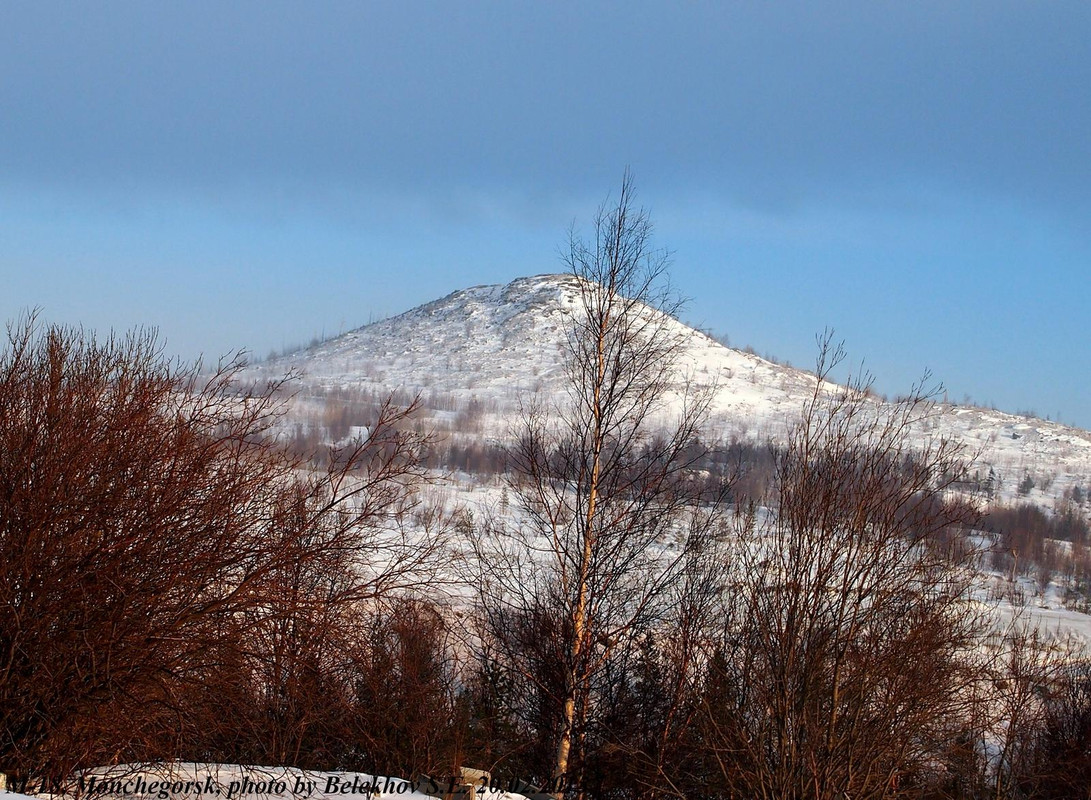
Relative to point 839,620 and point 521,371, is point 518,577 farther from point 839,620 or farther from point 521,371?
point 521,371

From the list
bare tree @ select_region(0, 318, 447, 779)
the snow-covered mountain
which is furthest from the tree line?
the snow-covered mountain

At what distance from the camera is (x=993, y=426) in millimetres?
162750

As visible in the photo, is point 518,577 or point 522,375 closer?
point 518,577

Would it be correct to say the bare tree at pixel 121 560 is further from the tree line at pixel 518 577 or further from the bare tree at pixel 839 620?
the bare tree at pixel 839 620

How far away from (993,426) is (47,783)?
177m

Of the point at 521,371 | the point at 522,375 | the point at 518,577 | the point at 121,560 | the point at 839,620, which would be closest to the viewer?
the point at 121,560

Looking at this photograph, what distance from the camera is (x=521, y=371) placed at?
471 feet

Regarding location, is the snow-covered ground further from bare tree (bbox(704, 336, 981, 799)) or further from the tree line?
bare tree (bbox(704, 336, 981, 799))

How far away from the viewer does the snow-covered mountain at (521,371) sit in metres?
129

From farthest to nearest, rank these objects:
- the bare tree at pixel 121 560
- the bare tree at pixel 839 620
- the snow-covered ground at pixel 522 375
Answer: the snow-covered ground at pixel 522 375, the bare tree at pixel 839 620, the bare tree at pixel 121 560

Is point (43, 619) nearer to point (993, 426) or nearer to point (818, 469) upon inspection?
point (818, 469)

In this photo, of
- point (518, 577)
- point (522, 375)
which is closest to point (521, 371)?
point (522, 375)

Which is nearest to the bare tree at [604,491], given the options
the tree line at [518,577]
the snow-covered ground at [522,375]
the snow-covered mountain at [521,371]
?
the tree line at [518,577]

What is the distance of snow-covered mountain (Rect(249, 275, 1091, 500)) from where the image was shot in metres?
129
